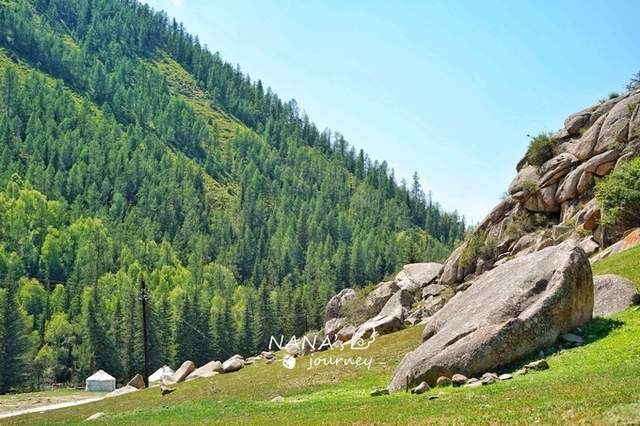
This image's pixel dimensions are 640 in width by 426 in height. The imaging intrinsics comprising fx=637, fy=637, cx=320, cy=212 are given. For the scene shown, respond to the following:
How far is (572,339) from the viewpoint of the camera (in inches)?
1183

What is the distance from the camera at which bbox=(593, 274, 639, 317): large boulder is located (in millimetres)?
35375

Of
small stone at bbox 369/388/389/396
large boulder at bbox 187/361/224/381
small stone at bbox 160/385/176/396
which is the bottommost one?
small stone at bbox 160/385/176/396

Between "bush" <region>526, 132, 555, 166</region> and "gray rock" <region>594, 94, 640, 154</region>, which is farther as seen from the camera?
"bush" <region>526, 132, 555, 166</region>

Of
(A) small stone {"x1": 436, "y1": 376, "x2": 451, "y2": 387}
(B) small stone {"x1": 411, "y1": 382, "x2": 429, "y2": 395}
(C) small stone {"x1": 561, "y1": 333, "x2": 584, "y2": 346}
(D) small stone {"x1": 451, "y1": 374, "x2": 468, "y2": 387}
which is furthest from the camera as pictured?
(C) small stone {"x1": 561, "y1": 333, "x2": 584, "y2": 346}

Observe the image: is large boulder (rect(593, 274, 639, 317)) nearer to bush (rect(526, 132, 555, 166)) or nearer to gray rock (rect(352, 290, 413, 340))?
gray rock (rect(352, 290, 413, 340))

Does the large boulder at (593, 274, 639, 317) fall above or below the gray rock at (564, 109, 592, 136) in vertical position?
below

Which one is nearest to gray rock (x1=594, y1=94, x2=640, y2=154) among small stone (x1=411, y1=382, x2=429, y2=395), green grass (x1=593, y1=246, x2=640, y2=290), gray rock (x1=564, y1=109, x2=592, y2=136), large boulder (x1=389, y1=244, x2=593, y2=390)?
gray rock (x1=564, y1=109, x2=592, y2=136)

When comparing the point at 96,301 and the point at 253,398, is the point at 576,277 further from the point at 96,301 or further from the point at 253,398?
the point at 96,301

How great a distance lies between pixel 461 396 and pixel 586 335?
9489mm

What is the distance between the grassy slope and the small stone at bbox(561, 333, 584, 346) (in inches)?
18.0

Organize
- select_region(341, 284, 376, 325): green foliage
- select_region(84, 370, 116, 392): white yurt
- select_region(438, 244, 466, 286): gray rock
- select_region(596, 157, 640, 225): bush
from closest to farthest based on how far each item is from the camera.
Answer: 1. select_region(596, 157, 640, 225): bush
2. select_region(438, 244, 466, 286): gray rock
3. select_region(341, 284, 376, 325): green foliage
4. select_region(84, 370, 116, 392): white yurt

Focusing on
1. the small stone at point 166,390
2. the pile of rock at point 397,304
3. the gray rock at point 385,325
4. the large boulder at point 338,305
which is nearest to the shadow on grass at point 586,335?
the pile of rock at point 397,304

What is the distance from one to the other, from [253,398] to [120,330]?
10520 cm

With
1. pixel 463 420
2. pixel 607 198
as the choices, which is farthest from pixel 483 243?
pixel 463 420
